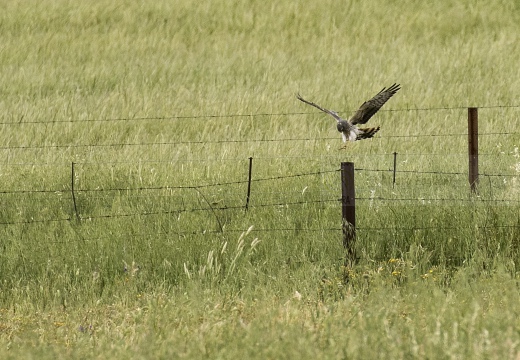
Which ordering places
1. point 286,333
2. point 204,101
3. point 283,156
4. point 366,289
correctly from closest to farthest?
point 286,333 < point 366,289 < point 283,156 < point 204,101

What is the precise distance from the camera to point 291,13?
18609 mm

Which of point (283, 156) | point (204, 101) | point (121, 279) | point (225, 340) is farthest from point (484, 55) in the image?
point (225, 340)

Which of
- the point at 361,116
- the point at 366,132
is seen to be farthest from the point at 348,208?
the point at 361,116

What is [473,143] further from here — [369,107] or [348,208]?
[348,208]

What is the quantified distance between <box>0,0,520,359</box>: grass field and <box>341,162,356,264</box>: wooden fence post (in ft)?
0.45

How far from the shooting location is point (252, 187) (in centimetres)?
839

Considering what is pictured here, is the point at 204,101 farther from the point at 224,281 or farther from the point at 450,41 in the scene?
the point at 224,281

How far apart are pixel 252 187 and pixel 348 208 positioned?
207 centimetres

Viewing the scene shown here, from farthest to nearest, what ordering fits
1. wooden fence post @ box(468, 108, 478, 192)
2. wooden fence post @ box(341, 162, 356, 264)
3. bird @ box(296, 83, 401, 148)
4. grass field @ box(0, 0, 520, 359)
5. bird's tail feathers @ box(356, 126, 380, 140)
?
1. wooden fence post @ box(468, 108, 478, 192)
2. bird @ box(296, 83, 401, 148)
3. bird's tail feathers @ box(356, 126, 380, 140)
4. wooden fence post @ box(341, 162, 356, 264)
5. grass field @ box(0, 0, 520, 359)

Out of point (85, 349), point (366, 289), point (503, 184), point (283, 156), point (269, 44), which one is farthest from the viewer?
point (269, 44)

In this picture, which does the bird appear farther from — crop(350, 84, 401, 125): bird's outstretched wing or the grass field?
the grass field

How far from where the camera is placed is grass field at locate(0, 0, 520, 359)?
460 centimetres

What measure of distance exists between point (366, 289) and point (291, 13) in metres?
13.3

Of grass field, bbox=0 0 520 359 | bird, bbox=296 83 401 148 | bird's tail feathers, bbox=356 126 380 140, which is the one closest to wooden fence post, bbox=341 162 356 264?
grass field, bbox=0 0 520 359
